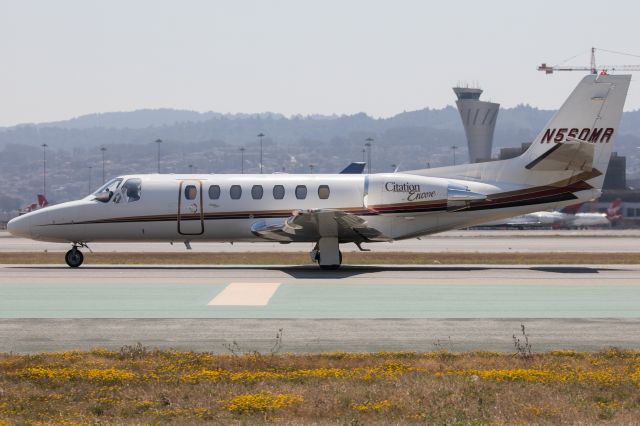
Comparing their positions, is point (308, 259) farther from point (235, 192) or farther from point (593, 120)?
point (593, 120)

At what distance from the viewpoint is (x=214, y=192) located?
3241 cm

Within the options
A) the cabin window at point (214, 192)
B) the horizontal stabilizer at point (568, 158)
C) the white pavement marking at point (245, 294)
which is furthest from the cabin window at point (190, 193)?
the horizontal stabilizer at point (568, 158)

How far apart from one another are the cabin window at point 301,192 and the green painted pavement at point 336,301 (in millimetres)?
6872

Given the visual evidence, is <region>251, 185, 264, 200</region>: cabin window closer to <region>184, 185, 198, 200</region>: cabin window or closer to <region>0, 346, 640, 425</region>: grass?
<region>184, 185, 198, 200</region>: cabin window

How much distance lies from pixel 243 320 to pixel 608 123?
18851 millimetres

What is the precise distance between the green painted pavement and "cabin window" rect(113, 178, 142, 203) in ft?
24.8

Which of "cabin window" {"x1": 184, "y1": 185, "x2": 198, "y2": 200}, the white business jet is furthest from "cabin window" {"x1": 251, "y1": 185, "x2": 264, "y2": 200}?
"cabin window" {"x1": 184, "y1": 185, "x2": 198, "y2": 200}

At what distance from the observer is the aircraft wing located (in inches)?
1159

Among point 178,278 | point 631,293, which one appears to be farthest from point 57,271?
point 631,293

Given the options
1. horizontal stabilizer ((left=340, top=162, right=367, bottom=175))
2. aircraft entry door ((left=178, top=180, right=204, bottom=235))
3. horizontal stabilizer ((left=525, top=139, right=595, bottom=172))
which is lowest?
aircraft entry door ((left=178, top=180, right=204, bottom=235))

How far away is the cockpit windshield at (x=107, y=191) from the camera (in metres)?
32.7

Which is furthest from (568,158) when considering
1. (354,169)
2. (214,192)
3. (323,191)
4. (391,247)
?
(391,247)

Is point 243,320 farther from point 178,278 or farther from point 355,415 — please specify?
point 178,278

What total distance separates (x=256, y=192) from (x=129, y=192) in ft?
15.1
